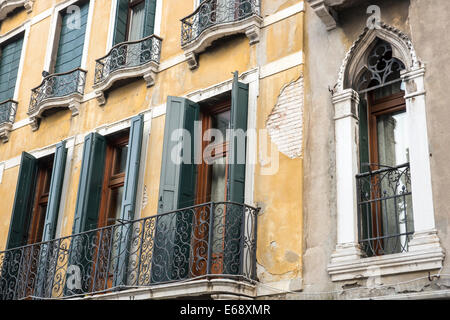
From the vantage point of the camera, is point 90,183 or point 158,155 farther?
point 90,183

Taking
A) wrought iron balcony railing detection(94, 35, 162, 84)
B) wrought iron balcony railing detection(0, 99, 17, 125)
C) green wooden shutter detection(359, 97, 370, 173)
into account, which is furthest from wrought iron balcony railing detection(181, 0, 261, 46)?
wrought iron balcony railing detection(0, 99, 17, 125)

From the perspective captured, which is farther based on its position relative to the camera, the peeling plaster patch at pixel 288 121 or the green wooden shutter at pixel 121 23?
the green wooden shutter at pixel 121 23

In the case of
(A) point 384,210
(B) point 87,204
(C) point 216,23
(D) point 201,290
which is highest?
(C) point 216,23

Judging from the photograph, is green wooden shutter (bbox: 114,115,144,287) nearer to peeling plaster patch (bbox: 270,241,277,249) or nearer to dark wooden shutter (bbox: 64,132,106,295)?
dark wooden shutter (bbox: 64,132,106,295)

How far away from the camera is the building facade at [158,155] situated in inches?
340

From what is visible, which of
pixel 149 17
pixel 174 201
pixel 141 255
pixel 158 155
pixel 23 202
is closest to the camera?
pixel 141 255

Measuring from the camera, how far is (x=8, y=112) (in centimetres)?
1372

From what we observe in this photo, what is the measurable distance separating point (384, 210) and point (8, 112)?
8656 millimetres

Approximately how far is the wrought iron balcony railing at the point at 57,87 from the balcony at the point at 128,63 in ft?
1.46

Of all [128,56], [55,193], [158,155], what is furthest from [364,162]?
[55,193]

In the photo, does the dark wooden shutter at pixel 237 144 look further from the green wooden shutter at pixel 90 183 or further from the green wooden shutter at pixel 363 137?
the green wooden shutter at pixel 90 183

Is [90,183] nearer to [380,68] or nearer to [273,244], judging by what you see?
[273,244]

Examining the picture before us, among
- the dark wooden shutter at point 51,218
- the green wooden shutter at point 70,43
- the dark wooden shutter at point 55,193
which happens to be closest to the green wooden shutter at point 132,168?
the dark wooden shutter at point 51,218

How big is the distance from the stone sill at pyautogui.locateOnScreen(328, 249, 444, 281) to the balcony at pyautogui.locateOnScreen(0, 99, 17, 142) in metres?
8.24
